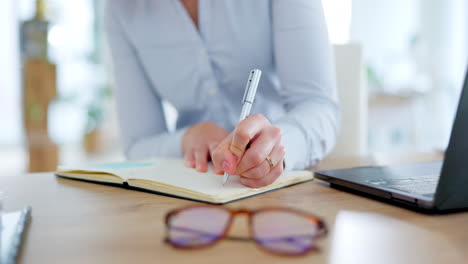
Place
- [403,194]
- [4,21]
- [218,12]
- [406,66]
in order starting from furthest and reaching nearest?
1. [4,21]
2. [406,66]
3. [218,12]
4. [403,194]

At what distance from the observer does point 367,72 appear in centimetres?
372

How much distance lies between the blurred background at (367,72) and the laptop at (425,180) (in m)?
2.64

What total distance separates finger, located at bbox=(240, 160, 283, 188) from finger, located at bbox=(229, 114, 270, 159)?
4 centimetres

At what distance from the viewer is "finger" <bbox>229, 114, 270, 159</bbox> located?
1.64 ft

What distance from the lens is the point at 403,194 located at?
448 millimetres

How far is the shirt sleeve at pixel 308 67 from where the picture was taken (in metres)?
0.80

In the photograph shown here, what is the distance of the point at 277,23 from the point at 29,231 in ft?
2.17

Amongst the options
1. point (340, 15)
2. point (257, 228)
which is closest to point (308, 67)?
point (257, 228)

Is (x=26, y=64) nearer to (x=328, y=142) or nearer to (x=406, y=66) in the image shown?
(x=328, y=142)

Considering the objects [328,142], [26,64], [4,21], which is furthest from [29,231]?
[4,21]

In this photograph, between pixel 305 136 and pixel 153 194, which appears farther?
pixel 305 136

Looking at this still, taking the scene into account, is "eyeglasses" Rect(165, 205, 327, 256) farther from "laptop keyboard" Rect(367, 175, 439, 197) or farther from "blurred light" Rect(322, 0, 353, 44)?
"blurred light" Rect(322, 0, 353, 44)

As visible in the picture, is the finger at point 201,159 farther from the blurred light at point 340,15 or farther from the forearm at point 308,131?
the blurred light at point 340,15

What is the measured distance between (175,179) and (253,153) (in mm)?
126
